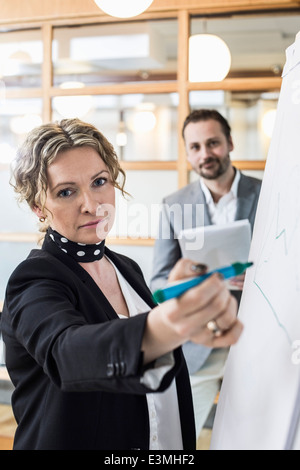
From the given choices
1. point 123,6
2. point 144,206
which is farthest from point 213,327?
point 144,206

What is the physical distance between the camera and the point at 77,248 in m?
0.93

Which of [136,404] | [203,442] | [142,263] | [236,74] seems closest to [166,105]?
[236,74]

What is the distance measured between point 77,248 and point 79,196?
97 millimetres

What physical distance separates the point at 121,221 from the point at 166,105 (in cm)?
67

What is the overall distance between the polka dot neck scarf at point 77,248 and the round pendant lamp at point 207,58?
192 centimetres

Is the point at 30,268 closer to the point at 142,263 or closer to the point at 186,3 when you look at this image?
the point at 142,263

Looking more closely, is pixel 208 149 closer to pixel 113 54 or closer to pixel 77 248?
pixel 113 54

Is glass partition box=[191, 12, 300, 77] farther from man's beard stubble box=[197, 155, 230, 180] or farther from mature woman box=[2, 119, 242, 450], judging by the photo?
mature woman box=[2, 119, 242, 450]

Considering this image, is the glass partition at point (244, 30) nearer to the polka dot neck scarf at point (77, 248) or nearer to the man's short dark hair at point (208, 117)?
the man's short dark hair at point (208, 117)

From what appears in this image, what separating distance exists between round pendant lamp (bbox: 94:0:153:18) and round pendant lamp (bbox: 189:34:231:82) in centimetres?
41

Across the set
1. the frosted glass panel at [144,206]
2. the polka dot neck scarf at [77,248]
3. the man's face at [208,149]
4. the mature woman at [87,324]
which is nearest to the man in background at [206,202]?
the man's face at [208,149]

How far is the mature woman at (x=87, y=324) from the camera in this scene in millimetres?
621

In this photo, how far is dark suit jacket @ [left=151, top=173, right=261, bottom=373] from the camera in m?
2.39

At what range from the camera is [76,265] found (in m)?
0.91
